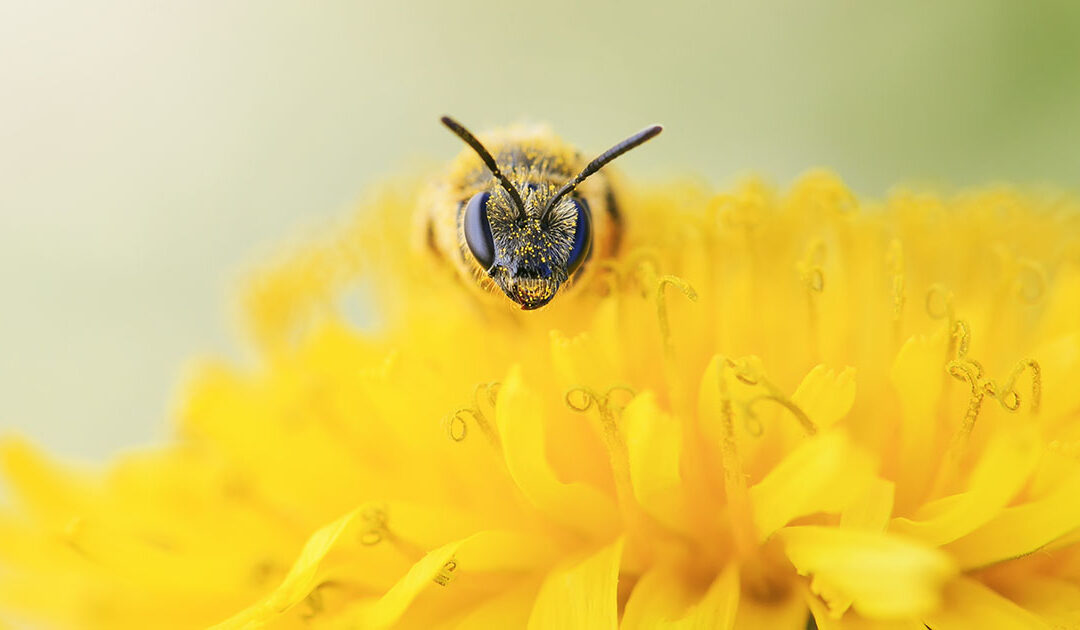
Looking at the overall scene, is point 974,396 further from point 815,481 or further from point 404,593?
point 404,593

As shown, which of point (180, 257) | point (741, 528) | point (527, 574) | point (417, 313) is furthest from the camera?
point (180, 257)

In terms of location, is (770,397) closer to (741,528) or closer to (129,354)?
(741,528)

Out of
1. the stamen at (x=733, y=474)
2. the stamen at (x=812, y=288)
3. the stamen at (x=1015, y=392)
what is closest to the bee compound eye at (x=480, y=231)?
the stamen at (x=733, y=474)

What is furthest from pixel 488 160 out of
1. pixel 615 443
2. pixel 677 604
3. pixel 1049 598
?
pixel 1049 598

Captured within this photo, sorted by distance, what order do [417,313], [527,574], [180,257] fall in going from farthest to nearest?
1. [180,257]
2. [417,313]
3. [527,574]

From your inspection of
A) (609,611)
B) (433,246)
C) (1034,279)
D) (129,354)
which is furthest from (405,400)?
(129,354)

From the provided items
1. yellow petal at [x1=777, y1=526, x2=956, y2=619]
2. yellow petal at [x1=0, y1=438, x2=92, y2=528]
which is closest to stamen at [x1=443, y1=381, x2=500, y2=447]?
yellow petal at [x1=777, y1=526, x2=956, y2=619]

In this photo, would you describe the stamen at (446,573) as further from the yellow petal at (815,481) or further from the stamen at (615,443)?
the yellow petal at (815,481)
